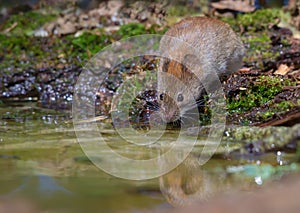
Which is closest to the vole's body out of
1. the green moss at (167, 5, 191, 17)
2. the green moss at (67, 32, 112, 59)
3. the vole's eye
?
the vole's eye

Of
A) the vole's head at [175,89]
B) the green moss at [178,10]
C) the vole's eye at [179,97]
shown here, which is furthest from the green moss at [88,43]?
the vole's eye at [179,97]

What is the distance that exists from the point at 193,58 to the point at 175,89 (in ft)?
1.81

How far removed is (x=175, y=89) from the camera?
17.3ft

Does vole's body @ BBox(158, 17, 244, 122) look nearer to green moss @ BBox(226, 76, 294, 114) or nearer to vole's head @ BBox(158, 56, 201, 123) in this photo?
vole's head @ BBox(158, 56, 201, 123)

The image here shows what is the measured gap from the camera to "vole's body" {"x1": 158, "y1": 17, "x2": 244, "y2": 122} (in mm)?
5195

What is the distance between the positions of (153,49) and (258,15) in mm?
2123

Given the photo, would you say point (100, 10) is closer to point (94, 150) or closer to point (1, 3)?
point (1, 3)

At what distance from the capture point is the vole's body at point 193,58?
5.20 m

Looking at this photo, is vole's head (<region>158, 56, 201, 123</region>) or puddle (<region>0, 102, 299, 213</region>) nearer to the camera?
puddle (<region>0, 102, 299, 213</region>)

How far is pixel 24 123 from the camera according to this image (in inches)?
198

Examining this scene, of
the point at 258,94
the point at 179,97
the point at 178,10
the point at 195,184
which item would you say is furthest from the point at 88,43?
the point at 195,184

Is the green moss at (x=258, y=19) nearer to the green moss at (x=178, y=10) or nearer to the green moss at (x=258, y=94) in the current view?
the green moss at (x=178, y=10)

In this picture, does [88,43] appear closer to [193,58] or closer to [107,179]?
[193,58]

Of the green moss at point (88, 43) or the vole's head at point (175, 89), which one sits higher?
the green moss at point (88, 43)
